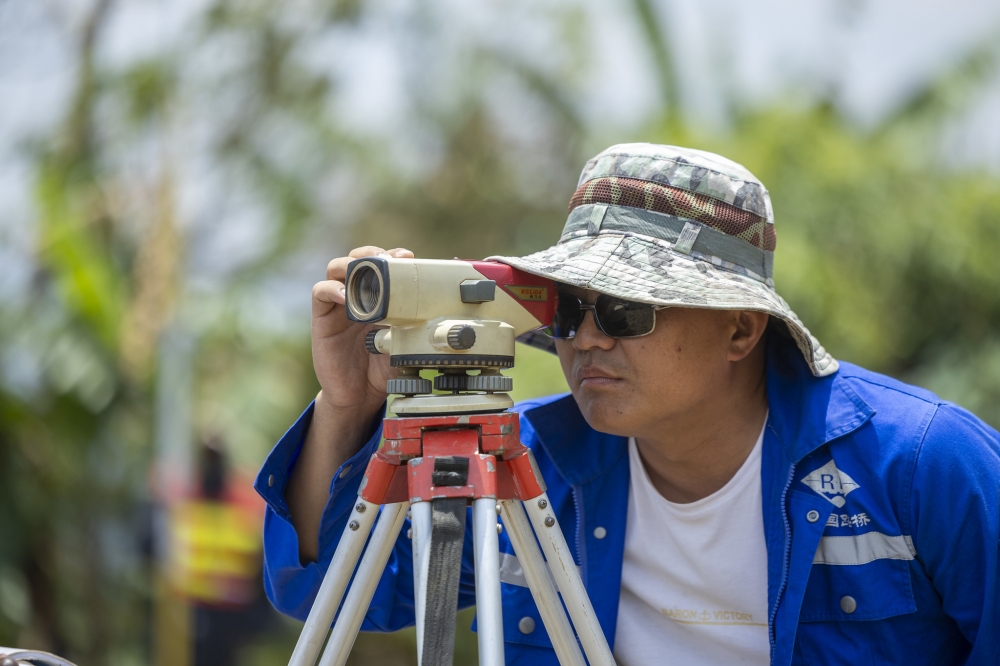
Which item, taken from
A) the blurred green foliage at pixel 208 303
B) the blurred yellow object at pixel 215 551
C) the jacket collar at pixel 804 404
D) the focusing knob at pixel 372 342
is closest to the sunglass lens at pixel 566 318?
the focusing knob at pixel 372 342

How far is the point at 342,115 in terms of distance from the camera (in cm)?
968

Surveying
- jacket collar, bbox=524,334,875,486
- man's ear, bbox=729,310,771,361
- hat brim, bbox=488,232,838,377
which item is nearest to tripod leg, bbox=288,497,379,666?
hat brim, bbox=488,232,838,377

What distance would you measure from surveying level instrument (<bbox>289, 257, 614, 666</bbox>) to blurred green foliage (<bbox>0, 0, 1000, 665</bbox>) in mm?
4027

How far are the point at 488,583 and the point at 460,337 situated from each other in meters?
0.43

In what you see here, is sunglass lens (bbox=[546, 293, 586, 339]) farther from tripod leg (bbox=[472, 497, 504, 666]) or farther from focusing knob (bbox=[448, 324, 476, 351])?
tripod leg (bbox=[472, 497, 504, 666])

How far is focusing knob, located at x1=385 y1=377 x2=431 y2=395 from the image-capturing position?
5.80 feet

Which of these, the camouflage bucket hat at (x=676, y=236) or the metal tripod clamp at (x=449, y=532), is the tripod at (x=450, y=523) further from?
the camouflage bucket hat at (x=676, y=236)

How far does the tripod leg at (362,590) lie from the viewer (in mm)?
1765

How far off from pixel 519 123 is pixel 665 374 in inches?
327

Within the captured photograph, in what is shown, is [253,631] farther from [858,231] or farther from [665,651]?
[858,231]

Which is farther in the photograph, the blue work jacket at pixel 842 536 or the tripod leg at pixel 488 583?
the blue work jacket at pixel 842 536

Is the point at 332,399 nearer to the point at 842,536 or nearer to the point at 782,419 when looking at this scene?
the point at 782,419

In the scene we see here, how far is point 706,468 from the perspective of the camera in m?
2.29

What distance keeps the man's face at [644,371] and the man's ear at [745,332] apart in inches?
3.4
